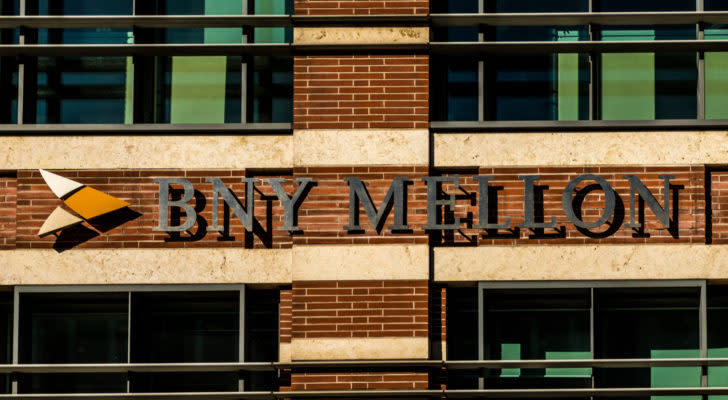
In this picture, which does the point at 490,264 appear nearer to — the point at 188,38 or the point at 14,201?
the point at 188,38

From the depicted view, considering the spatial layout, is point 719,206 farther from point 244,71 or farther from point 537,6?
point 244,71

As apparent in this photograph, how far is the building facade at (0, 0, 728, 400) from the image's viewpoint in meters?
10.1

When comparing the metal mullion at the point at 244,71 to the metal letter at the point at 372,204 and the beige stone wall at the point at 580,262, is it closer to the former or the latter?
the metal letter at the point at 372,204

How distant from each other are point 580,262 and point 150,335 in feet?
16.7

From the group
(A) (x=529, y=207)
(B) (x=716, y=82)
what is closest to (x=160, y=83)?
(A) (x=529, y=207)

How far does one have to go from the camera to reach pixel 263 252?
33.6 feet

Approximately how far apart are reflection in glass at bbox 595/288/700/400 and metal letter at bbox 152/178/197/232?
4820 millimetres

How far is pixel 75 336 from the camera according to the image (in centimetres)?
1045

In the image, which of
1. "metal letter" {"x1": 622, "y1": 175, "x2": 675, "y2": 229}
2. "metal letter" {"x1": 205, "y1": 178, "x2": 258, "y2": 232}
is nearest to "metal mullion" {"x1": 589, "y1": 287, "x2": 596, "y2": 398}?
"metal letter" {"x1": 622, "y1": 175, "x2": 675, "y2": 229}

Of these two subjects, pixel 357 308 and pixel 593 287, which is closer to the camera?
pixel 357 308

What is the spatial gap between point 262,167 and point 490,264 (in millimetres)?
2875

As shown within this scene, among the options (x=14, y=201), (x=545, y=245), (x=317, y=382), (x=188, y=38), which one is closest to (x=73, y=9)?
(x=188, y=38)

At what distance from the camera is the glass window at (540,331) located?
10305mm

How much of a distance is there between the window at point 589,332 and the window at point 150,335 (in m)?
2.31
